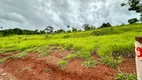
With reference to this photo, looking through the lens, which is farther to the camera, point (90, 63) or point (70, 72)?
point (90, 63)

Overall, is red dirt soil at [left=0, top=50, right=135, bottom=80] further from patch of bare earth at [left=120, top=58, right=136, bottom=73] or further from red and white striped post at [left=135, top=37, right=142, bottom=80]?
red and white striped post at [left=135, top=37, right=142, bottom=80]

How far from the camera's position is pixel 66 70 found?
6.84m

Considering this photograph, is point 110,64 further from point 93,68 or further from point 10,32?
point 10,32

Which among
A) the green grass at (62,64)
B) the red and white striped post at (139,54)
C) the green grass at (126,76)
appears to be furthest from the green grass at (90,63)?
the red and white striped post at (139,54)

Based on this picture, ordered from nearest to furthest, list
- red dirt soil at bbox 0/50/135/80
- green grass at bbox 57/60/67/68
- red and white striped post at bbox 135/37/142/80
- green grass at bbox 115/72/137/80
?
red and white striped post at bbox 135/37/142/80 < green grass at bbox 115/72/137/80 < red dirt soil at bbox 0/50/135/80 < green grass at bbox 57/60/67/68

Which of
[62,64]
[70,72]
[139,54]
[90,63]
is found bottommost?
[70,72]

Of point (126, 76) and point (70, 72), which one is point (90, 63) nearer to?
point (70, 72)

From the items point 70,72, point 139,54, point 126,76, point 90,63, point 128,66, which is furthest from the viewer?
point 90,63

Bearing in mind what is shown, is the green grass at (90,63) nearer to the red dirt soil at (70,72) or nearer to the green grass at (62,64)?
the red dirt soil at (70,72)

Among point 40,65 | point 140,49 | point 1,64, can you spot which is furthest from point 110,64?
point 1,64

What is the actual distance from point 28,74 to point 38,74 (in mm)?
643

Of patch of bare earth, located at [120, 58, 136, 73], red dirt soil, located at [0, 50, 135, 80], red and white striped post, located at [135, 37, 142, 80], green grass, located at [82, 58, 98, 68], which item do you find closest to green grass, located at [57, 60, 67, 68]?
red dirt soil, located at [0, 50, 135, 80]

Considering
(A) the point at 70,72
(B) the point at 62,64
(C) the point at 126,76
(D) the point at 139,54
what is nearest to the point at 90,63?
(A) the point at 70,72

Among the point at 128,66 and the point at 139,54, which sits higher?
the point at 139,54
